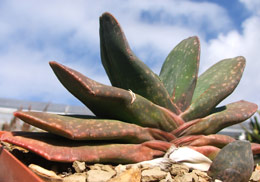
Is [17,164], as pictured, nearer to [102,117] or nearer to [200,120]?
[102,117]

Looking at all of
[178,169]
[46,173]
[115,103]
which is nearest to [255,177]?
[178,169]

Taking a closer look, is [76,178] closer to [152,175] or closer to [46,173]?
[46,173]

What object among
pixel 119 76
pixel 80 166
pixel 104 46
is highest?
pixel 104 46

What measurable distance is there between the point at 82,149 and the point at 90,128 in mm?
76

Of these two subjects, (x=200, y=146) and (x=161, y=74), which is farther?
(x=161, y=74)

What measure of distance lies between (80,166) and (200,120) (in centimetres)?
57

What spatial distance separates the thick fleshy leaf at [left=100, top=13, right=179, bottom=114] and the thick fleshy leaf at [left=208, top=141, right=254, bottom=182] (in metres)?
0.28

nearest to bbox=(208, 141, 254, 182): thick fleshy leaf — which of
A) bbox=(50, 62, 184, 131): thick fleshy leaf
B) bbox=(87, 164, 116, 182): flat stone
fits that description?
bbox=(50, 62, 184, 131): thick fleshy leaf

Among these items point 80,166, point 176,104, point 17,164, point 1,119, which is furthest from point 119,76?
point 1,119

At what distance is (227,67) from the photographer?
1604 mm

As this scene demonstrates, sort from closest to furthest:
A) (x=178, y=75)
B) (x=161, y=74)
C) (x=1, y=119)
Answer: (x=178, y=75) < (x=161, y=74) < (x=1, y=119)

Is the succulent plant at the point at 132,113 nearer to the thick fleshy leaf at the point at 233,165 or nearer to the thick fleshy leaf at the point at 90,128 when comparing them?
the thick fleshy leaf at the point at 90,128

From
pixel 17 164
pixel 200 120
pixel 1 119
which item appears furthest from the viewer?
pixel 1 119

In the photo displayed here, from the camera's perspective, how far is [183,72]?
1543 millimetres
